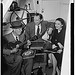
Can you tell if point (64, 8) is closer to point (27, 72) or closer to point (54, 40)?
point (54, 40)

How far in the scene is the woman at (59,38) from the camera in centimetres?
167

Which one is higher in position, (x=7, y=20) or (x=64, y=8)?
(x=64, y=8)

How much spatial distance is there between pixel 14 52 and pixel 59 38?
1.41ft

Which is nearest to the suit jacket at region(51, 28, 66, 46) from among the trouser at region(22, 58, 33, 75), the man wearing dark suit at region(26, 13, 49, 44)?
the man wearing dark suit at region(26, 13, 49, 44)

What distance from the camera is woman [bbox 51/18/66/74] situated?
5.46 ft

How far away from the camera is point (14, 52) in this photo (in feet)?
5.32

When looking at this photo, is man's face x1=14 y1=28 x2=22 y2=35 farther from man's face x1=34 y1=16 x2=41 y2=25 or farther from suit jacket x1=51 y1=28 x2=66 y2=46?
suit jacket x1=51 y1=28 x2=66 y2=46

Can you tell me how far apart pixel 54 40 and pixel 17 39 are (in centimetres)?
34

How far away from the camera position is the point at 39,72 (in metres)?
1.64

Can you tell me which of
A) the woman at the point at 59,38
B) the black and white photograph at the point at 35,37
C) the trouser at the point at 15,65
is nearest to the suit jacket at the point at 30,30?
the black and white photograph at the point at 35,37

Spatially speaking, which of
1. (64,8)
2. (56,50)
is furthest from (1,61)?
(64,8)

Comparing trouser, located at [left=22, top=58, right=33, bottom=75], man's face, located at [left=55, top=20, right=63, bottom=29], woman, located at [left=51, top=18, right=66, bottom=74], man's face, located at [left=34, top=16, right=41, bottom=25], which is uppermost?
man's face, located at [left=34, top=16, right=41, bottom=25]

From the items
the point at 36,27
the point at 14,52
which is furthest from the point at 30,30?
the point at 14,52

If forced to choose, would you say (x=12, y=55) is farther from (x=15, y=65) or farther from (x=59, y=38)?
(x=59, y=38)
